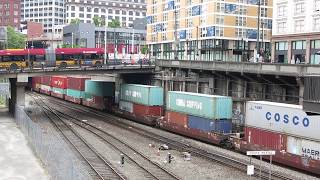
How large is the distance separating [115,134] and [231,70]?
14.5m

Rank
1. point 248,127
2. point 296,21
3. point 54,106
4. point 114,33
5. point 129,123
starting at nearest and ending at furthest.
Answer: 1. point 248,127
2. point 129,123
3. point 296,21
4. point 54,106
5. point 114,33

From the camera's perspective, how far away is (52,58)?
8756cm

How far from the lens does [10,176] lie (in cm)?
3247

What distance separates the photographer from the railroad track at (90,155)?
34469 millimetres

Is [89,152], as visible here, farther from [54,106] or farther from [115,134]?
[54,106]

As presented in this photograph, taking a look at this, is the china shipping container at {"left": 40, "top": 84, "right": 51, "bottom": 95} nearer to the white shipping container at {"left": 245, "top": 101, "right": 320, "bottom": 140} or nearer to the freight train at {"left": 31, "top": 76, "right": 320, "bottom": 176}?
the freight train at {"left": 31, "top": 76, "right": 320, "bottom": 176}

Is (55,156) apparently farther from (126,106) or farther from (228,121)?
(126,106)

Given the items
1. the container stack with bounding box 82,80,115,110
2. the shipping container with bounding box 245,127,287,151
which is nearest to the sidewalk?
the shipping container with bounding box 245,127,287,151

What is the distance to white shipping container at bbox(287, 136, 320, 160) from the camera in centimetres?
3310

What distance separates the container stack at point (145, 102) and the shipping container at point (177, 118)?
5.40 metres

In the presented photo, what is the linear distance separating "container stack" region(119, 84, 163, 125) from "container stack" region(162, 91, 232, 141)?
6.80 metres

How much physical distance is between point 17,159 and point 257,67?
25772 mm

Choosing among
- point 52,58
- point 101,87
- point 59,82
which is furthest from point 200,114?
point 59,82

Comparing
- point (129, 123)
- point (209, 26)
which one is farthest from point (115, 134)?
point (209, 26)
